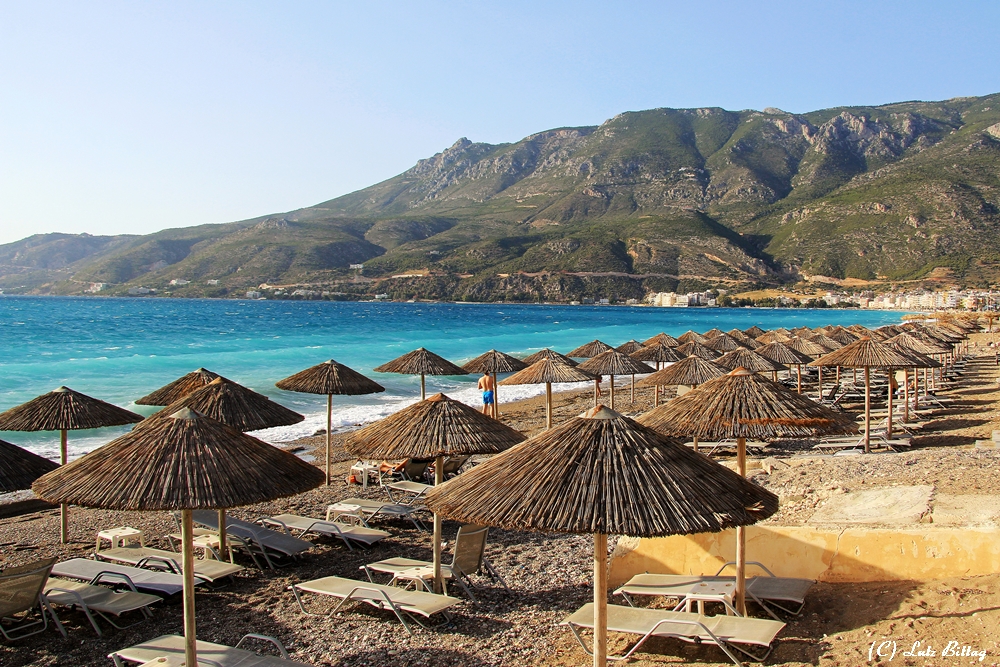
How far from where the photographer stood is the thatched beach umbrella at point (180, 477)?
13.9 feet

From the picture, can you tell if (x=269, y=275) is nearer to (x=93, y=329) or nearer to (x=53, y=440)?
(x=93, y=329)

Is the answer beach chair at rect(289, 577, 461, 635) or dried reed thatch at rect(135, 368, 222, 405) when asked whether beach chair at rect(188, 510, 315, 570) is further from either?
dried reed thatch at rect(135, 368, 222, 405)

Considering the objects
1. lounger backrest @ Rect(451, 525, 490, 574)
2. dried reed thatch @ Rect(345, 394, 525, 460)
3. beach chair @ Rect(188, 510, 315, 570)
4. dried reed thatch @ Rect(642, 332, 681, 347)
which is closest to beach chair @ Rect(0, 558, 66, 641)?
beach chair @ Rect(188, 510, 315, 570)

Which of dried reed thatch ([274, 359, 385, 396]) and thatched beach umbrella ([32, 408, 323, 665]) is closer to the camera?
thatched beach umbrella ([32, 408, 323, 665])

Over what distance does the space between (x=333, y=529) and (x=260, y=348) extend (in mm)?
36375

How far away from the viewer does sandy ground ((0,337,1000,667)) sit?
4738 mm

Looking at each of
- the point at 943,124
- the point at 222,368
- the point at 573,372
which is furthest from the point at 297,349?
the point at 943,124

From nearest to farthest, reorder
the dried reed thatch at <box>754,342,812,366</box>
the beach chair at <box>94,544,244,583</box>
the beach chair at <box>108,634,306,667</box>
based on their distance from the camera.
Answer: the beach chair at <box>108,634,306,667</box> → the beach chair at <box>94,544,244,583</box> → the dried reed thatch at <box>754,342,812,366</box>

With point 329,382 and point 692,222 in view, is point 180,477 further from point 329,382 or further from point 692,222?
point 692,222

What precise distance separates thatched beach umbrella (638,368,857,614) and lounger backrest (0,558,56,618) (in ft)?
14.9

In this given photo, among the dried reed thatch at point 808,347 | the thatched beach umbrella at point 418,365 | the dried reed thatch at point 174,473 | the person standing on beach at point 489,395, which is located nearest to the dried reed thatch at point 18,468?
the dried reed thatch at point 174,473

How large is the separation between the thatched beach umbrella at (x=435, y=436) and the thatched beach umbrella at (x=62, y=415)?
297 centimetres

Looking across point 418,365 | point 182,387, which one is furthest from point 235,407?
point 418,365

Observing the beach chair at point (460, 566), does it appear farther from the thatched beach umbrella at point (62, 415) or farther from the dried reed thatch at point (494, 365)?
the dried reed thatch at point (494, 365)
